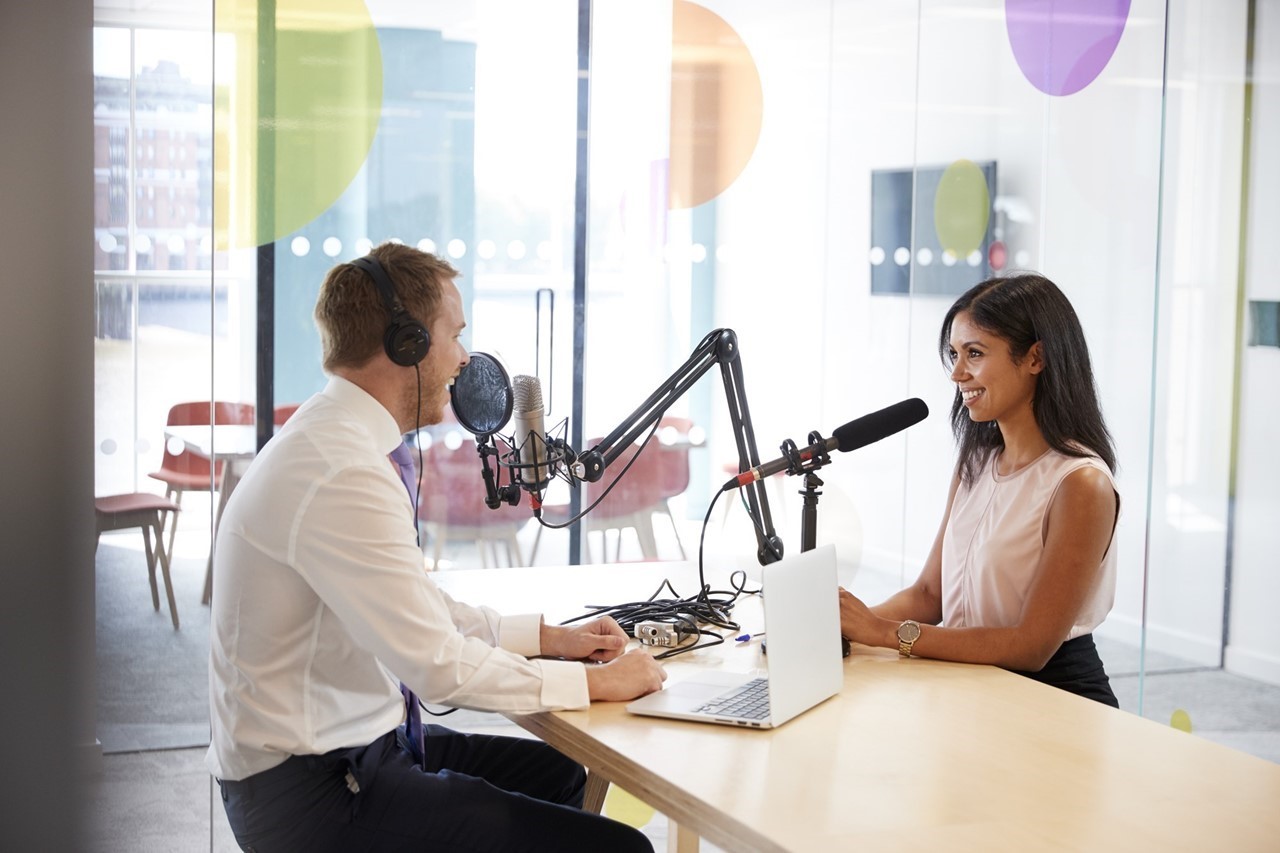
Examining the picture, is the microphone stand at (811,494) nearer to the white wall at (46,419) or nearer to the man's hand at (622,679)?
the man's hand at (622,679)

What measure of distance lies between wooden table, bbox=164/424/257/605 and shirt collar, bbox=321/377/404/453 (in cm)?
145

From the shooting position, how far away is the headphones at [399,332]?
1.83m

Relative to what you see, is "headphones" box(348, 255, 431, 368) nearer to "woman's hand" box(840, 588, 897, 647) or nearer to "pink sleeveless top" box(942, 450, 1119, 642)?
"woman's hand" box(840, 588, 897, 647)

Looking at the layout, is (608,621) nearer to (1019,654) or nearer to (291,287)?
(1019,654)

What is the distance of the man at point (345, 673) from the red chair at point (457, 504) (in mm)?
1585

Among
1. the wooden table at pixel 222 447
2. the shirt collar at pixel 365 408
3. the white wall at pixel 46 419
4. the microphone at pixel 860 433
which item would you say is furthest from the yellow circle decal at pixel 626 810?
the shirt collar at pixel 365 408

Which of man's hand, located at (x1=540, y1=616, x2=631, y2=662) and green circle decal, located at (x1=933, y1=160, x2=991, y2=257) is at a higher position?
green circle decal, located at (x1=933, y1=160, x2=991, y2=257)

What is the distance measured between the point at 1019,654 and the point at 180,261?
7.15 ft

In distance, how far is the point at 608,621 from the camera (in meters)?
2.04

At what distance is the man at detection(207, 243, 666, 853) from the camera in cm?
164

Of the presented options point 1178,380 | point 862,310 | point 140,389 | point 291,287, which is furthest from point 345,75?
point 1178,380

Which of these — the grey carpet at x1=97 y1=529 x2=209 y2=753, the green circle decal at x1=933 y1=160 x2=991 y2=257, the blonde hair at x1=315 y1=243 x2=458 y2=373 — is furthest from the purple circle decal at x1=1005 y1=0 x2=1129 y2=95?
the grey carpet at x1=97 y1=529 x2=209 y2=753

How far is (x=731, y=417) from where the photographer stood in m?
2.05

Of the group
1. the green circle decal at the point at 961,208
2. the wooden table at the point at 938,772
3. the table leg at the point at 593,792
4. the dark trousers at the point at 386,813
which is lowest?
the table leg at the point at 593,792
